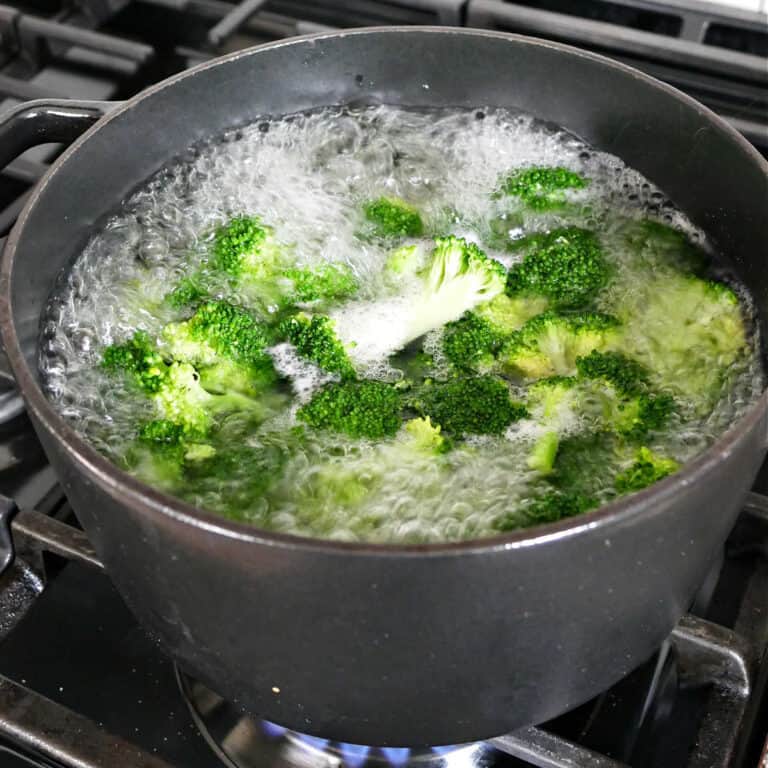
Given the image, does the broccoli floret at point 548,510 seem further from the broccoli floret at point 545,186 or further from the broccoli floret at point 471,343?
the broccoli floret at point 545,186

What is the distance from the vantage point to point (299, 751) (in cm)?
93

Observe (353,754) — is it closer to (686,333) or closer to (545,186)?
(686,333)

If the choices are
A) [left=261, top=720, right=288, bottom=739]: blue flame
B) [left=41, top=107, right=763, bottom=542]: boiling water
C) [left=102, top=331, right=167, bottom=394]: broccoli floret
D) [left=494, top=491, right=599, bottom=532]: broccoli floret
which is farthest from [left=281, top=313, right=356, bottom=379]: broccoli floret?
[left=261, top=720, right=288, bottom=739]: blue flame

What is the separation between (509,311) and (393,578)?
469 millimetres

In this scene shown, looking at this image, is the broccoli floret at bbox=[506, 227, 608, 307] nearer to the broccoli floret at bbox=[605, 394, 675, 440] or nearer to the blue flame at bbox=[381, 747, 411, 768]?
the broccoli floret at bbox=[605, 394, 675, 440]

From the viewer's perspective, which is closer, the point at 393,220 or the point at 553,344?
the point at 553,344

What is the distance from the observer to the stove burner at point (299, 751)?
92 centimetres

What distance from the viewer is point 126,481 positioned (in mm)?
623

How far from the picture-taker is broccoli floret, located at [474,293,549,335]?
988 millimetres

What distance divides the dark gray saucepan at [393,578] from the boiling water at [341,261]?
0.23 ft

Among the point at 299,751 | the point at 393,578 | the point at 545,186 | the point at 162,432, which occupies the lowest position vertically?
the point at 299,751

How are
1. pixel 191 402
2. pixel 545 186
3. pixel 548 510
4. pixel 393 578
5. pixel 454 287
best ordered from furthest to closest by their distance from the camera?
pixel 545 186 → pixel 454 287 → pixel 191 402 → pixel 548 510 → pixel 393 578

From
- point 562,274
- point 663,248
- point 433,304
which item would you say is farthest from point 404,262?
point 663,248

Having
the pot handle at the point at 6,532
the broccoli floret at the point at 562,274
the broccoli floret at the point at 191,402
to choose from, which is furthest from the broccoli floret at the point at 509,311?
the pot handle at the point at 6,532
